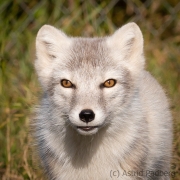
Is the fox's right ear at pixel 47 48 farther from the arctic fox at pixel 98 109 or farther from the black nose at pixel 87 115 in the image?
the black nose at pixel 87 115

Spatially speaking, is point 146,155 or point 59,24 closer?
point 146,155

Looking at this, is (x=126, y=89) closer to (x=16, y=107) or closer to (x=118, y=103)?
(x=118, y=103)

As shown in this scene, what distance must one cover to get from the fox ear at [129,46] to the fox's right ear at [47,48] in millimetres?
395

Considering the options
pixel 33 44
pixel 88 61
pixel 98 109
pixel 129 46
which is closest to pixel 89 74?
pixel 88 61

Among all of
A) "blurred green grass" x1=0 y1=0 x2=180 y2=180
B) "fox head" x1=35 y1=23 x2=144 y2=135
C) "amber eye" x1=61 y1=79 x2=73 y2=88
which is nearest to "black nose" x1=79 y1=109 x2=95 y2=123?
"fox head" x1=35 y1=23 x2=144 y2=135

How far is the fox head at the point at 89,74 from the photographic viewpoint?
163 inches

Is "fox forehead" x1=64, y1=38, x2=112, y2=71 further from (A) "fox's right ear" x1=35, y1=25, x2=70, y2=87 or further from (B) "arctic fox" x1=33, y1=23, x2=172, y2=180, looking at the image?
(A) "fox's right ear" x1=35, y1=25, x2=70, y2=87

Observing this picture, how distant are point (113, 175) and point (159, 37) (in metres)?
3.85

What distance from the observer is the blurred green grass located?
557 centimetres

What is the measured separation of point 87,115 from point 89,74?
1.27 ft

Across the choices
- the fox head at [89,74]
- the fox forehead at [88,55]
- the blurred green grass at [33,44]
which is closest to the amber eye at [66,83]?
the fox head at [89,74]

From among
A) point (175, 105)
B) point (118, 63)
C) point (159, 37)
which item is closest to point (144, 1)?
point (159, 37)

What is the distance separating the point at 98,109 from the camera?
13.4 ft

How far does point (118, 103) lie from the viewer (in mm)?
4352
